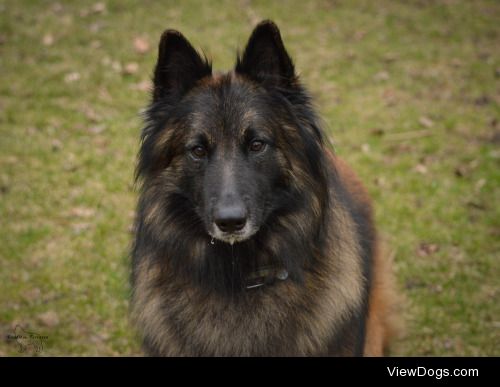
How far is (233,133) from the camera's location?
116 inches

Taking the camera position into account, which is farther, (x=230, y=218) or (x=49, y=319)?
(x=49, y=319)

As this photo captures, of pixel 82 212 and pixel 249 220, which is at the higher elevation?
pixel 249 220

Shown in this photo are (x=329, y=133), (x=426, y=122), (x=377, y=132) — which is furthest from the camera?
(x=426, y=122)

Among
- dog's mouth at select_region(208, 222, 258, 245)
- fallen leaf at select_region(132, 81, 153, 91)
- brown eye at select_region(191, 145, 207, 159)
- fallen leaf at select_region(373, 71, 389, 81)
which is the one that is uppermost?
brown eye at select_region(191, 145, 207, 159)

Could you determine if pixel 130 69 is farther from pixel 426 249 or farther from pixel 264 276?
pixel 264 276

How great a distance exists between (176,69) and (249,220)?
1078mm

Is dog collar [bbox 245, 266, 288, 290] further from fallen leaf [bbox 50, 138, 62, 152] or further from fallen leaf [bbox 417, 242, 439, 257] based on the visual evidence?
fallen leaf [bbox 50, 138, 62, 152]

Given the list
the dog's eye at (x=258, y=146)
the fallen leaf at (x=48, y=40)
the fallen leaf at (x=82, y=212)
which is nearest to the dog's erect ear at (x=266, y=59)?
the dog's eye at (x=258, y=146)

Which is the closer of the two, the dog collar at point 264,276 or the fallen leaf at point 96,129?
the dog collar at point 264,276

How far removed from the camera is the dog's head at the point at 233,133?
2906 millimetres

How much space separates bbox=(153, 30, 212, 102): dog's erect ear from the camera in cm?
298

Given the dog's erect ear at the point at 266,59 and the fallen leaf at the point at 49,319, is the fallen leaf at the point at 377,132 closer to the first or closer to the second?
the dog's erect ear at the point at 266,59

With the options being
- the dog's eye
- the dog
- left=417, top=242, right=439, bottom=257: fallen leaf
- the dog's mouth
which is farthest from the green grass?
the dog's mouth

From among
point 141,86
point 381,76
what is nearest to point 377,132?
point 381,76
